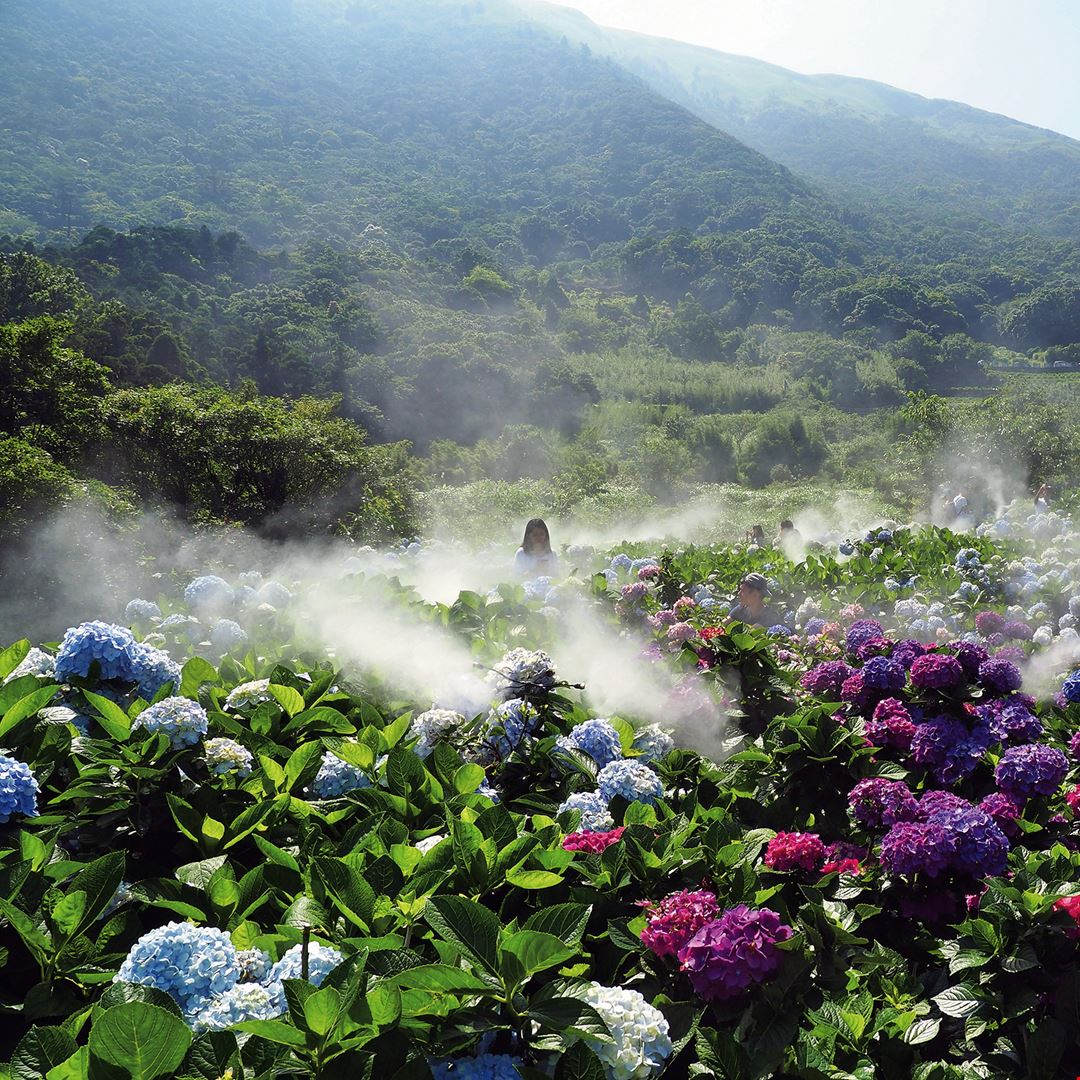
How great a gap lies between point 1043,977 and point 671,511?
763 inches

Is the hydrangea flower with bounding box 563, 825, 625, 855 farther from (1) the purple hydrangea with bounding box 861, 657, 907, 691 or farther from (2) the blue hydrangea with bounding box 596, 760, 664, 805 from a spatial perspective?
(1) the purple hydrangea with bounding box 861, 657, 907, 691

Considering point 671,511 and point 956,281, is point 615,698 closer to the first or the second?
point 671,511

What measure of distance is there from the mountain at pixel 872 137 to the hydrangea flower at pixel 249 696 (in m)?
108

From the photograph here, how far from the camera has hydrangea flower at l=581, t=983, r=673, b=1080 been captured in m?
1.27

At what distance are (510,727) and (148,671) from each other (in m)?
0.98

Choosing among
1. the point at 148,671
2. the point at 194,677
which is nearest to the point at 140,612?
the point at 194,677

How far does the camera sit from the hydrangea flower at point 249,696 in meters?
2.40

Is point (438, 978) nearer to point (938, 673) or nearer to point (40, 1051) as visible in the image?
point (40, 1051)

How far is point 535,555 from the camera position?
7418mm

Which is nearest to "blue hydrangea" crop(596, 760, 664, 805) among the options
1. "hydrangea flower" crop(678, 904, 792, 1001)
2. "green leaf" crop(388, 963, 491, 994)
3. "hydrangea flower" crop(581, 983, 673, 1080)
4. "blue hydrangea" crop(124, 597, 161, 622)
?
"hydrangea flower" crop(678, 904, 792, 1001)

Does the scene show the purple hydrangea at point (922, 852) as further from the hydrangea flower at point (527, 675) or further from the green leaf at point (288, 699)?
the green leaf at point (288, 699)

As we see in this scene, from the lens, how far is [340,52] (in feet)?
389

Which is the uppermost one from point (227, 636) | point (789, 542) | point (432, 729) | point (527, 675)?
point (527, 675)

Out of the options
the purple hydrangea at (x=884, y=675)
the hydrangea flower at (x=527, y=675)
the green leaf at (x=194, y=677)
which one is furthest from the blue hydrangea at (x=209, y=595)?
the purple hydrangea at (x=884, y=675)
